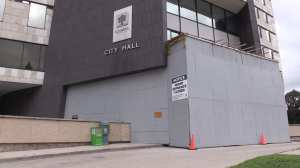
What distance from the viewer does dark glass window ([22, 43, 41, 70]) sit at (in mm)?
21156

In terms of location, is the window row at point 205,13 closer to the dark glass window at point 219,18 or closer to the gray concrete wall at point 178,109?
the dark glass window at point 219,18

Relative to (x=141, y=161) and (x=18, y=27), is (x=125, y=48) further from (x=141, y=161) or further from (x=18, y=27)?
(x=18, y=27)

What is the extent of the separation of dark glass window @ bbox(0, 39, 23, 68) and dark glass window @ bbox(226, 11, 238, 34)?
19.1m

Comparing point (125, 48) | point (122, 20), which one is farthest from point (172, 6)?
point (125, 48)

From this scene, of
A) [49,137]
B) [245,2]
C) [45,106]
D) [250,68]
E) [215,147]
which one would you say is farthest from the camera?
[245,2]

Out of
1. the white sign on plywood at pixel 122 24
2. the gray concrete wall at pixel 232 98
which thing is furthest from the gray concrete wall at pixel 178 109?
the white sign on plywood at pixel 122 24

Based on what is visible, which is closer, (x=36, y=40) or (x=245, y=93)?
(x=245, y=93)

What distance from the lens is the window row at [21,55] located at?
20461mm

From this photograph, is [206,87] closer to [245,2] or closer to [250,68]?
[250,68]

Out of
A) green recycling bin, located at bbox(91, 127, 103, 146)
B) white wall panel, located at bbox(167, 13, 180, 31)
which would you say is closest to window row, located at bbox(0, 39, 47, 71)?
green recycling bin, located at bbox(91, 127, 103, 146)

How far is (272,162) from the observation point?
723cm

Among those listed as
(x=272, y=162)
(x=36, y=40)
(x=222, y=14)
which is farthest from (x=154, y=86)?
(x=36, y=40)

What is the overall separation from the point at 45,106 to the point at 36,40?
20.0 ft

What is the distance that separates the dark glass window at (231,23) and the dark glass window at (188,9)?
14.6 ft
